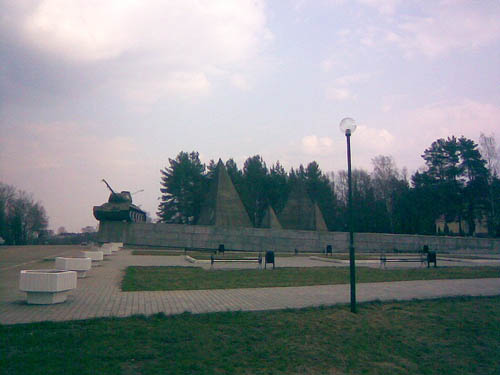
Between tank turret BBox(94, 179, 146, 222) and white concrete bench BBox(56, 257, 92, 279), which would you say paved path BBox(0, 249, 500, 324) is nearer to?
white concrete bench BBox(56, 257, 92, 279)

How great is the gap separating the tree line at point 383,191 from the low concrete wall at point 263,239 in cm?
830

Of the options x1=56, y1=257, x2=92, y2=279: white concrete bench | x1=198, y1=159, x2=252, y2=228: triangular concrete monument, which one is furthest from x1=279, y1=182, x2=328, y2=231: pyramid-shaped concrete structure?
x1=56, y1=257, x2=92, y2=279: white concrete bench

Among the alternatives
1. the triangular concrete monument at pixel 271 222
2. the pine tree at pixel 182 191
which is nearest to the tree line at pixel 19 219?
the pine tree at pixel 182 191

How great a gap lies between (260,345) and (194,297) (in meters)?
3.53

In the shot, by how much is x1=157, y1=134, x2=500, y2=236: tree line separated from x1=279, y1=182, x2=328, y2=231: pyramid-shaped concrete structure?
2.33 m

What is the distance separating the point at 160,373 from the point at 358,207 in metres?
51.8

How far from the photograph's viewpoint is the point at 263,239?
3284cm

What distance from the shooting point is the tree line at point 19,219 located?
48312mm

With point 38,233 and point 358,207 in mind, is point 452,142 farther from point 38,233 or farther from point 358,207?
point 38,233

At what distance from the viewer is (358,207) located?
175 feet

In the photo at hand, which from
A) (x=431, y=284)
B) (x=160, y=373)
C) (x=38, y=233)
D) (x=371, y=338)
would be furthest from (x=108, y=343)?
(x=38, y=233)

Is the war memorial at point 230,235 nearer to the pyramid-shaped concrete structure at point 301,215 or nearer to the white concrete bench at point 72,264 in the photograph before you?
the pyramid-shaped concrete structure at point 301,215

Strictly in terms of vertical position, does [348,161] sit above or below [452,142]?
below

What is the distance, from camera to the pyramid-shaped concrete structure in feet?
128
